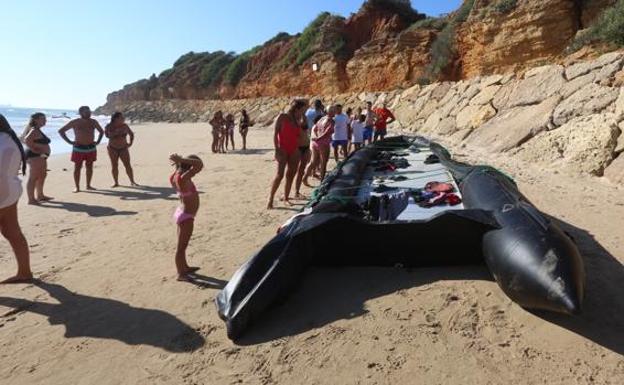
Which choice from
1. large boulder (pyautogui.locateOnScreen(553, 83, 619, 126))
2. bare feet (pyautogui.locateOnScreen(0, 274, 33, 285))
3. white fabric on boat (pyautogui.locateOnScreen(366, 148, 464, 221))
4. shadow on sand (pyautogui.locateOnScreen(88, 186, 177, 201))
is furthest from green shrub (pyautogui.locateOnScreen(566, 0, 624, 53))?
bare feet (pyautogui.locateOnScreen(0, 274, 33, 285))

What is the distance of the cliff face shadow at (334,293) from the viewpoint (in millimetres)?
2865

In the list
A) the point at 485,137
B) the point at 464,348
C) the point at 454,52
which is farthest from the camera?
the point at 454,52

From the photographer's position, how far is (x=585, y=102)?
8398 mm

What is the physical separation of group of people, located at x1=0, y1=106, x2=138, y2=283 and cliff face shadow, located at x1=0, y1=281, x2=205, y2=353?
55 cm

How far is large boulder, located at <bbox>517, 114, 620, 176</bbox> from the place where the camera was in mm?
6953

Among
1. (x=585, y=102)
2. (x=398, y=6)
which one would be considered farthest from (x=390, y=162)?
(x=398, y=6)

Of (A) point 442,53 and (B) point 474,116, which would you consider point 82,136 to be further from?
(A) point 442,53

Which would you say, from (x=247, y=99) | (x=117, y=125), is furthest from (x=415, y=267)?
(x=247, y=99)

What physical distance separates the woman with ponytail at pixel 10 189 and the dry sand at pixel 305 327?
0.33 m

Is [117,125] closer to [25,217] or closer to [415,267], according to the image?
[25,217]

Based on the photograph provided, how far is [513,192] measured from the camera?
391 cm

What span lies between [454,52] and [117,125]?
14968mm

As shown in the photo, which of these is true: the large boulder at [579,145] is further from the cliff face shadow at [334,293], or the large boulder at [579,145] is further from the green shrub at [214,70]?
the green shrub at [214,70]

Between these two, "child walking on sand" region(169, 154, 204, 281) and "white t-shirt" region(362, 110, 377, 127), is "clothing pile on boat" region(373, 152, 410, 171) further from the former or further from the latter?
"child walking on sand" region(169, 154, 204, 281)
